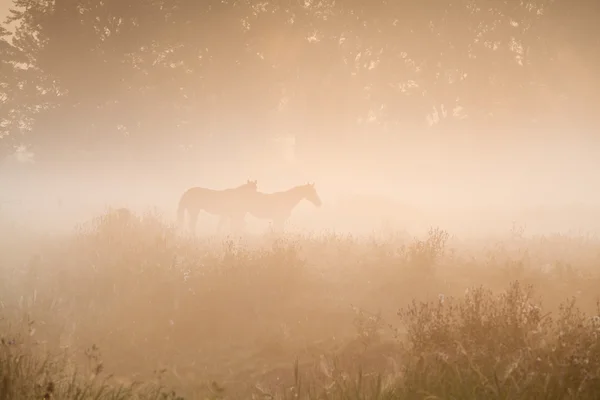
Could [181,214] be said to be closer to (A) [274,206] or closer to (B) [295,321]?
(A) [274,206]

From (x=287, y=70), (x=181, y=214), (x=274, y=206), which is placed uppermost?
(x=287, y=70)

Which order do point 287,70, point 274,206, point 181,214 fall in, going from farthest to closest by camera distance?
point 287,70, point 181,214, point 274,206

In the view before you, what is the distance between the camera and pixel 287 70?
118 feet

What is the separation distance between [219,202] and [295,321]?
11063 millimetres

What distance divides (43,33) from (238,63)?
44.5 feet

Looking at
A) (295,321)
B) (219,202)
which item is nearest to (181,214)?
(219,202)

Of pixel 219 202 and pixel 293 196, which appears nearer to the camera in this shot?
pixel 293 196

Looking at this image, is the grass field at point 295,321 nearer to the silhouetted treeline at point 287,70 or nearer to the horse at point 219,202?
the horse at point 219,202

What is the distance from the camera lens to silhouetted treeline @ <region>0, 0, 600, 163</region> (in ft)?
97.1

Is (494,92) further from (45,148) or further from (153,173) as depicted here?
(45,148)

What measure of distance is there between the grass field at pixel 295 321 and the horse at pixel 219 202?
4.39 m

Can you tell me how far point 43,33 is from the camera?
29422mm

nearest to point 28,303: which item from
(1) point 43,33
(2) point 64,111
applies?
A: (2) point 64,111

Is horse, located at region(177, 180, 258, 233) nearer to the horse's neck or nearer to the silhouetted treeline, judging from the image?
the horse's neck
